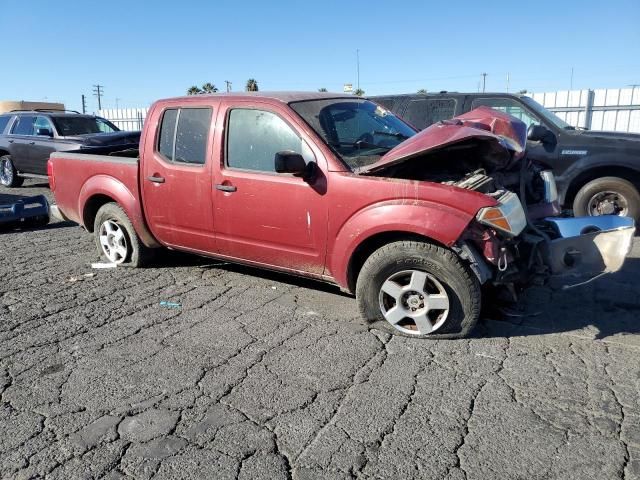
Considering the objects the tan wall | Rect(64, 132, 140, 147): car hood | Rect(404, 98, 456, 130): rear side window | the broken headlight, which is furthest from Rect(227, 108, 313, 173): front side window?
the tan wall

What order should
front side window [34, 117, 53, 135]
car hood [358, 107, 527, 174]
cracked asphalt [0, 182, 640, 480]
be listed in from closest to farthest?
cracked asphalt [0, 182, 640, 480] < car hood [358, 107, 527, 174] < front side window [34, 117, 53, 135]

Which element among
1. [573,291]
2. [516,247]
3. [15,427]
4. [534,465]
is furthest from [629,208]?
[15,427]

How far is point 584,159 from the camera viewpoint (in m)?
7.04

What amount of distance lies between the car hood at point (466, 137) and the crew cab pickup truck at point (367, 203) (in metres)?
0.02

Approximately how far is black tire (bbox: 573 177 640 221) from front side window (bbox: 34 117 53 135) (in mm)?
10615

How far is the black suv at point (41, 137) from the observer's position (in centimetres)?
1134

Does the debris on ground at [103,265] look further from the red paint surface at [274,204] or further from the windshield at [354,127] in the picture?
the windshield at [354,127]

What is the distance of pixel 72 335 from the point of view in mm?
4121

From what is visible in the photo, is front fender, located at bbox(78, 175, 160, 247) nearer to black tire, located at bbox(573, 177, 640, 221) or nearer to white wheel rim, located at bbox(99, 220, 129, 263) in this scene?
white wheel rim, located at bbox(99, 220, 129, 263)

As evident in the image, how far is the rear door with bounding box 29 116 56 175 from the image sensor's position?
1167 cm

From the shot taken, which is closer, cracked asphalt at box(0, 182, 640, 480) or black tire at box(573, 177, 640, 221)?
cracked asphalt at box(0, 182, 640, 480)

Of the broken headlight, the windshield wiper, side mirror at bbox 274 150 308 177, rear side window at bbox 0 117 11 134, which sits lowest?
the broken headlight

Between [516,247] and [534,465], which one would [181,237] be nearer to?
[516,247]

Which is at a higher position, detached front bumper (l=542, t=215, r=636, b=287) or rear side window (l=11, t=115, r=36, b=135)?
rear side window (l=11, t=115, r=36, b=135)
